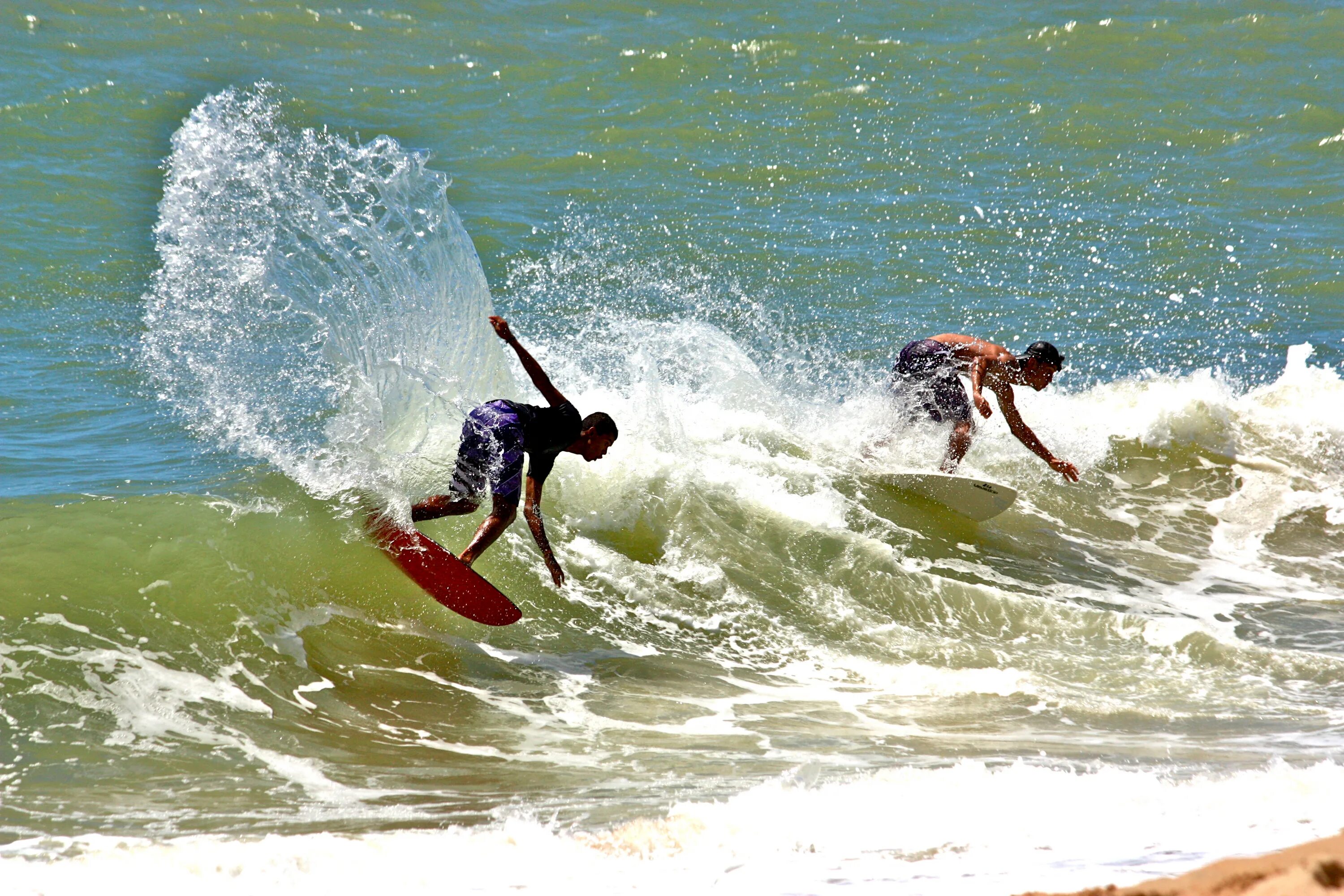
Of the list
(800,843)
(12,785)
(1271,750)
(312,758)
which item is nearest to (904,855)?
(800,843)

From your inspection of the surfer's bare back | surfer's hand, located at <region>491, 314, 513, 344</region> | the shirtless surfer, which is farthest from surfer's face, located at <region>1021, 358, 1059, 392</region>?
surfer's hand, located at <region>491, 314, 513, 344</region>

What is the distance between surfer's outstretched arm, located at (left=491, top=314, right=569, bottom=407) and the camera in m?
5.20

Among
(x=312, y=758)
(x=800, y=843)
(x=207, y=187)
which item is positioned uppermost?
(x=207, y=187)

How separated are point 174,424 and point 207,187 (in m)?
2.01

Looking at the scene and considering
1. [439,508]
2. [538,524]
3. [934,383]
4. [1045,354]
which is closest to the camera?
[538,524]

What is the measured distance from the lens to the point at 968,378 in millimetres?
7945

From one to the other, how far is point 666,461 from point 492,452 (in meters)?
2.04

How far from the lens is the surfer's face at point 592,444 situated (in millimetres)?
5305

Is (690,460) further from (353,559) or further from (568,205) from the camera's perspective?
(568,205)

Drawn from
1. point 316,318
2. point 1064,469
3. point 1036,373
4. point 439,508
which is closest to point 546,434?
point 439,508

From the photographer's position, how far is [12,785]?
3928 millimetres

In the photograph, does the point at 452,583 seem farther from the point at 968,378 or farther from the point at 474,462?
the point at 968,378

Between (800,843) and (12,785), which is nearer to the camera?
(800,843)

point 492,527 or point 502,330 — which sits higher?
point 502,330
